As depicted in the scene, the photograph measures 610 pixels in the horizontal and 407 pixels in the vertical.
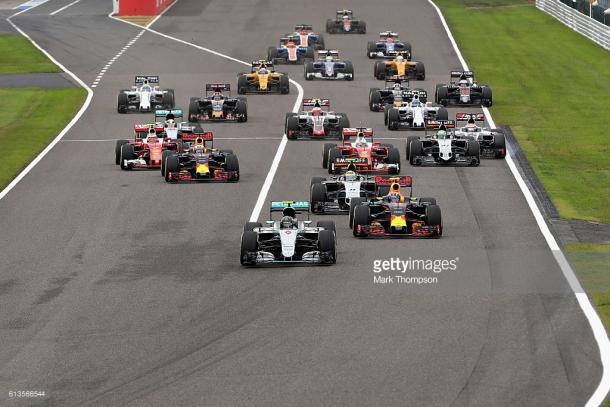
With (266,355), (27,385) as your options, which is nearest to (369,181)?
(266,355)

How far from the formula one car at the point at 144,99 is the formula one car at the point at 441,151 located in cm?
1660

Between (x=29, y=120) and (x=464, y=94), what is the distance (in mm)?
17381

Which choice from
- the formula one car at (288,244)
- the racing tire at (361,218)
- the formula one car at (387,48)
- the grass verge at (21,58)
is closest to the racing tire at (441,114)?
the racing tire at (361,218)

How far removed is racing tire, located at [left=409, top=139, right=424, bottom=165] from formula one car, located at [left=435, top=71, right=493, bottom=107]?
15.0 metres

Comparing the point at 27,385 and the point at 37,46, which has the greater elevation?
the point at 27,385

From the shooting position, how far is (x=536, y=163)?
169 ft

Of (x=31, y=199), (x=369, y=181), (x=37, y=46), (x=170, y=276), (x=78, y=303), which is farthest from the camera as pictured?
(x=37, y=46)

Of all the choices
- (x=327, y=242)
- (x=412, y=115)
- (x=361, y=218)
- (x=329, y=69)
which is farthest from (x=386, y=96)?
(x=327, y=242)

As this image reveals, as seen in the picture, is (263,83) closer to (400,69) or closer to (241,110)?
(400,69)

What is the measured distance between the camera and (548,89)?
71.3 meters

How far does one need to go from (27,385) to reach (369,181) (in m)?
17.6

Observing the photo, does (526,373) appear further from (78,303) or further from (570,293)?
(78,303)

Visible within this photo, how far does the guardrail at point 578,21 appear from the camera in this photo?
3420 inches

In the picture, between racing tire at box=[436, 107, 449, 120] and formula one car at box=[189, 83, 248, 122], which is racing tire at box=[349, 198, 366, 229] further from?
formula one car at box=[189, 83, 248, 122]
